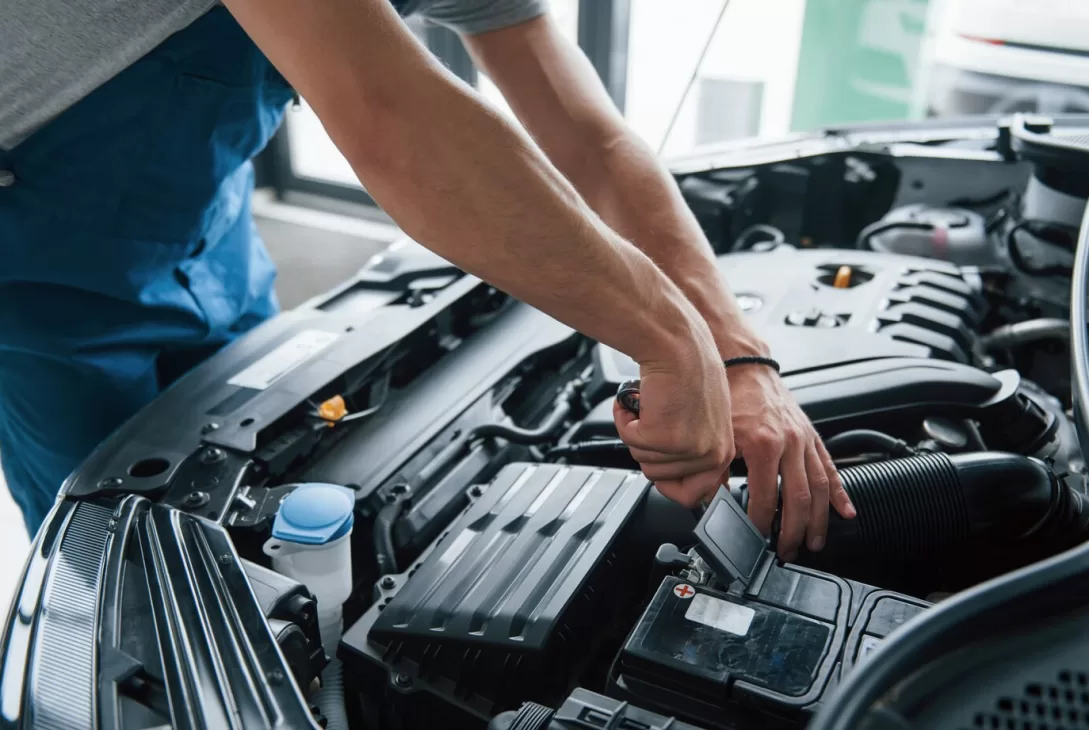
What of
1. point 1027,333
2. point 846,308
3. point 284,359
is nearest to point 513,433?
point 284,359

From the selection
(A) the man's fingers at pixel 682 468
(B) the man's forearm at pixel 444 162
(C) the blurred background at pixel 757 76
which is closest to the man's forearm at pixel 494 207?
(B) the man's forearm at pixel 444 162

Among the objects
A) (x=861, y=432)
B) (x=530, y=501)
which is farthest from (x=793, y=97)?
(x=530, y=501)

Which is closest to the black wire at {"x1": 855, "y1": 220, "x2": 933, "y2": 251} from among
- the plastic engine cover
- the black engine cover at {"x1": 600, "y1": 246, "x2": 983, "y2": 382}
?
the black engine cover at {"x1": 600, "y1": 246, "x2": 983, "y2": 382}

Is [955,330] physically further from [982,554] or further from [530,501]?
[530,501]

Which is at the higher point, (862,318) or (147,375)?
(862,318)

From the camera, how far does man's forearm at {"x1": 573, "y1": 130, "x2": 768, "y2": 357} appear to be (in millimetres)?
1037

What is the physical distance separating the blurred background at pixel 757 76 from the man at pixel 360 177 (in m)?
1.17

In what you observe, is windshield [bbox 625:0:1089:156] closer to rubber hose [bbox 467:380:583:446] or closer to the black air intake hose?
rubber hose [bbox 467:380:583:446]

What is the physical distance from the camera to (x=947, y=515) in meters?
0.85

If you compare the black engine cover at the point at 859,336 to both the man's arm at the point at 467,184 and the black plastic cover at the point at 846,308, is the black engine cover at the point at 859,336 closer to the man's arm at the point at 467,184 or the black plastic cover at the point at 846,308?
the black plastic cover at the point at 846,308

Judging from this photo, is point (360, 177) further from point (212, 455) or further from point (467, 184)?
point (212, 455)

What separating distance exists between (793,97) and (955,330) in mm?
2445

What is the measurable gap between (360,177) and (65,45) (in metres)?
0.44

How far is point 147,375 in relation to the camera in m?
1.25
